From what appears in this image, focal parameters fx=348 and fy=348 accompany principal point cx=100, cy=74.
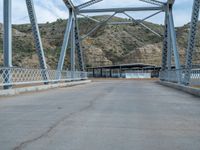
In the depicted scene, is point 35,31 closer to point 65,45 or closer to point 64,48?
point 64,48

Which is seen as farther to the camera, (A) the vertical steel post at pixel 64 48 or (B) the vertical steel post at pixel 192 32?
(A) the vertical steel post at pixel 64 48

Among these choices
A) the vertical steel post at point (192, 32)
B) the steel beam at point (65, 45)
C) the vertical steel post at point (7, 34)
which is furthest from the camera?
the steel beam at point (65, 45)

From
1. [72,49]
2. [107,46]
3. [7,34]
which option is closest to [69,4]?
[72,49]

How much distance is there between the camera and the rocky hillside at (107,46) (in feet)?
290

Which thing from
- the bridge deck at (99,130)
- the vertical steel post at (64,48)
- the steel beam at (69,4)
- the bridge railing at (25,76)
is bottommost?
the bridge deck at (99,130)

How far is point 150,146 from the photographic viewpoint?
16.4 feet

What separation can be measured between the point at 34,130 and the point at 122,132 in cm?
154

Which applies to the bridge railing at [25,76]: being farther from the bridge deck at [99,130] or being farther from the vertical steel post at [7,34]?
the bridge deck at [99,130]

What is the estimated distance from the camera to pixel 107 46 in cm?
10225

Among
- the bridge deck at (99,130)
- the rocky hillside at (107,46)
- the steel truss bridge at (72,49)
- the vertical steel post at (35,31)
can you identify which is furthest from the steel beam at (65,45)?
the rocky hillside at (107,46)

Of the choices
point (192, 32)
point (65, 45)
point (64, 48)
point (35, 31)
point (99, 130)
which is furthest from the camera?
point (65, 45)

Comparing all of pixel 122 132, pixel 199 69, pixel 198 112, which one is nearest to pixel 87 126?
pixel 122 132

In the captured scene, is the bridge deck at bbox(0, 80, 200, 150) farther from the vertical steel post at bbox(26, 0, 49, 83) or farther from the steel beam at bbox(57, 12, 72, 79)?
the steel beam at bbox(57, 12, 72, 79)

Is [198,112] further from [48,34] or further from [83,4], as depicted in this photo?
[48,34]
